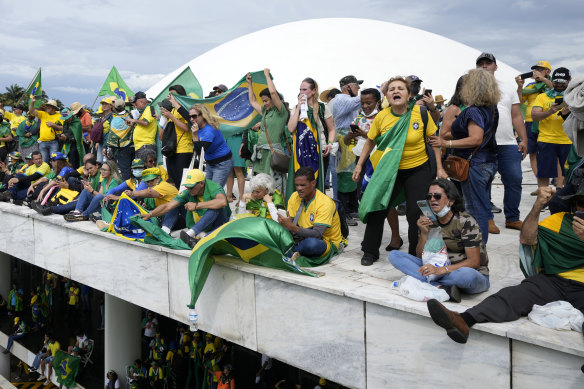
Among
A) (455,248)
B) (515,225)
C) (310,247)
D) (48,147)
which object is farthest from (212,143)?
(48,147)

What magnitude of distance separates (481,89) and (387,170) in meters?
1.06

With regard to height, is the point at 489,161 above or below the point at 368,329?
above

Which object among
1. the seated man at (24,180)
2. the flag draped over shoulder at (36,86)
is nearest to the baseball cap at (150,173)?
the seated man at (24,180)

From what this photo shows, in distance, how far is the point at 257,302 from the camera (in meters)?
4.52

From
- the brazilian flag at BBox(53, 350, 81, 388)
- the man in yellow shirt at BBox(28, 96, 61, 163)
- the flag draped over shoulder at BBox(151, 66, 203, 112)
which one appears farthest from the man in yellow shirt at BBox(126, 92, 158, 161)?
the brazilian flag at BBox(53, 350, 81, 388)

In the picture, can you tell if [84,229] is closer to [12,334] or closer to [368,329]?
[368,329]

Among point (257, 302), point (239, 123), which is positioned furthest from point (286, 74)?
point (257, 302)

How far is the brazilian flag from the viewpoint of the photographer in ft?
32.8

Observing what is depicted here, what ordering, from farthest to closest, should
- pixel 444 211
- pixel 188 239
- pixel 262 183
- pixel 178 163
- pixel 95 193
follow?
pixel 95 193
pixel 178 163
pixel 188 239
pixel 262 183
pixel 444 211

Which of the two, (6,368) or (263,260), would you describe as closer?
(263,260)

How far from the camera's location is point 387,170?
4.32 metres

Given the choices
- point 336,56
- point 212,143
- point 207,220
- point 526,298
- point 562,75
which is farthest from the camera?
point 336,56

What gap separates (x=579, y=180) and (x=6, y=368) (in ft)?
44.5

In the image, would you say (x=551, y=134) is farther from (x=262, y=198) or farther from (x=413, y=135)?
(x=262, y=198)
